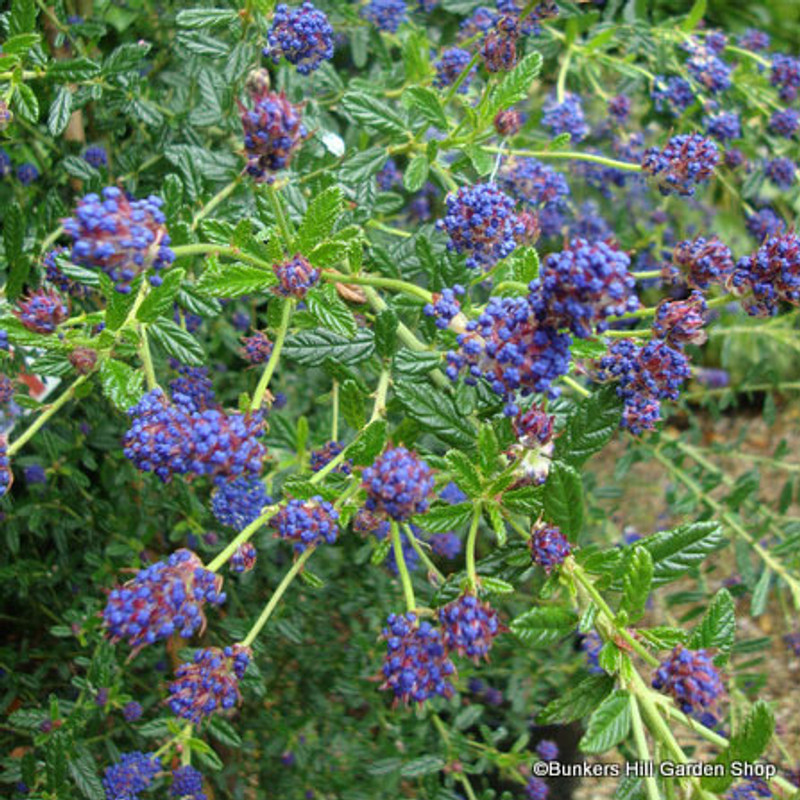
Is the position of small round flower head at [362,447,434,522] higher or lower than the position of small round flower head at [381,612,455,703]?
higher

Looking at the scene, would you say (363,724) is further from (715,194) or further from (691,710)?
(715,194)

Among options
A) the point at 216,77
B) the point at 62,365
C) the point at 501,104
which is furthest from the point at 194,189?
the point at 501,104

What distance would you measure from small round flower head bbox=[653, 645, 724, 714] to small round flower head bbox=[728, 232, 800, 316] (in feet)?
1.68

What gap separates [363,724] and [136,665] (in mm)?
659

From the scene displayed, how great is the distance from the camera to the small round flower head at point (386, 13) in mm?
2117

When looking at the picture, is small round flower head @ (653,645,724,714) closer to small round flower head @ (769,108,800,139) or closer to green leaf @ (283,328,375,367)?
green leaf @ (283,328,375,367)

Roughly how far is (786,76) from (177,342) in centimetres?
191

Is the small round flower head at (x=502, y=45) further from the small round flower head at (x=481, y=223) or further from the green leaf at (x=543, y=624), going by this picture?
the green leaf at (x=543, y=624)

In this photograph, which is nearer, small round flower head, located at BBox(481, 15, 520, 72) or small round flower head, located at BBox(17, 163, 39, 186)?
small round flower head, located at BBox(481, 15, 520, 72)

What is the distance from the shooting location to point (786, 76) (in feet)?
7.66

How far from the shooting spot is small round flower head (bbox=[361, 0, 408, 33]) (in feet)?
6.95

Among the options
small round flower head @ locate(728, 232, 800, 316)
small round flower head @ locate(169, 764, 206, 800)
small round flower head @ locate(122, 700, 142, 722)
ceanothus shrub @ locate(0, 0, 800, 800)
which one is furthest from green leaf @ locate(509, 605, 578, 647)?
small round flower head @ locate(122, 700, 142, 722)

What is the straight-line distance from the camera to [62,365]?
1.33m

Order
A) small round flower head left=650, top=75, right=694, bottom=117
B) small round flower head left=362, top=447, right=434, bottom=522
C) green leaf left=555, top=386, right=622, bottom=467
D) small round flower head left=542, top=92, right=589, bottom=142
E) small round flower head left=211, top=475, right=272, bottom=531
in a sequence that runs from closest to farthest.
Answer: small round flower head left=362, top=447, right=434, bottom=522 < green leaf left=555, top=386, right=622, bottom=467 < small round flower head left=211, top=475, right=272, bottom=531 < small round flower head left=542, top=92, right=589, bottom=142 < small round flower head left=650, top=75, right=694, bottom=117
